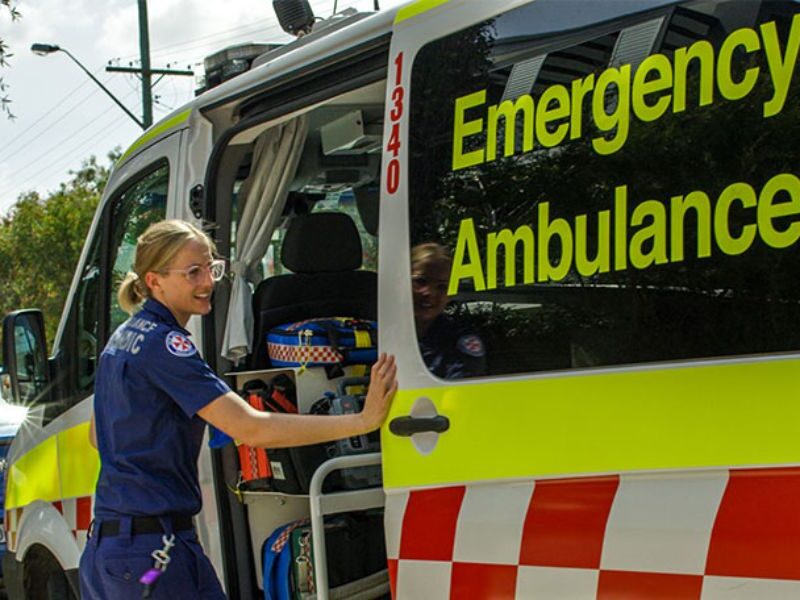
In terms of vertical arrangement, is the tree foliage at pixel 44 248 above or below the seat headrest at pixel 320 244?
above

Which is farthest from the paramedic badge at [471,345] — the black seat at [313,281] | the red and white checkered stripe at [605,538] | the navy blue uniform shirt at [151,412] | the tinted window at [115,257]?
the tinted window at [115,257]

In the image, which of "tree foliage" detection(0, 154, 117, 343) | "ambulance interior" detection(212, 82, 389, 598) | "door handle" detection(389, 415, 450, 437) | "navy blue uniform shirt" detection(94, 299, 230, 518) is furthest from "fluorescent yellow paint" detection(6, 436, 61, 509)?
"tree foliage" detection(0, 154, 117, 343)

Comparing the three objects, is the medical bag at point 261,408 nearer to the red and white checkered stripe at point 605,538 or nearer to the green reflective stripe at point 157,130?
the red and white checkered stripe at point 605,538

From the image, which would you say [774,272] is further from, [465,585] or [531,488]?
[465,585]

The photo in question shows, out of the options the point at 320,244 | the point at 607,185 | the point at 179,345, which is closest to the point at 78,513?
the point at 320,244

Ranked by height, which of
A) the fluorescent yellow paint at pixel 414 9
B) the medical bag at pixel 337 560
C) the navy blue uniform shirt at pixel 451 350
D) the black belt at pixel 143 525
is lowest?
the medical bag at pixel 337 560

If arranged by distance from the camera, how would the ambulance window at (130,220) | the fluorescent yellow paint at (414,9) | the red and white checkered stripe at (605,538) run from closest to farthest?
the red and white checkered stripe at (605,538) < the fluorescent yellow paint at (414,9) < the ambulance window at (130,220)

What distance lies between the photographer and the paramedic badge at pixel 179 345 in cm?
269

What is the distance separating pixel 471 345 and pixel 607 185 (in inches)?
19.8

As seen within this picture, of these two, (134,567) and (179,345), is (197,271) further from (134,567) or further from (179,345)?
(134,567)

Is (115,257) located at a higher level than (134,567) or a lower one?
higher

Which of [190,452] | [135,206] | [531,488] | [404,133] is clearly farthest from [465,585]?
[135,206]

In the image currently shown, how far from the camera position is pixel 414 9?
266 centimetres

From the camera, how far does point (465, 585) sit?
7.82 feet
